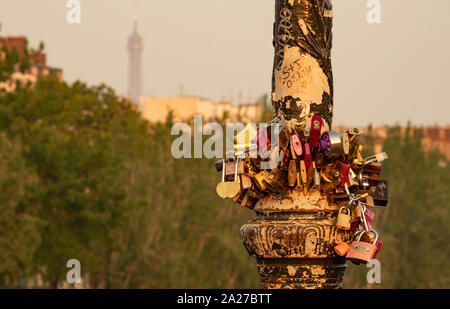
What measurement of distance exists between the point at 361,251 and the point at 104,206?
44.4 m

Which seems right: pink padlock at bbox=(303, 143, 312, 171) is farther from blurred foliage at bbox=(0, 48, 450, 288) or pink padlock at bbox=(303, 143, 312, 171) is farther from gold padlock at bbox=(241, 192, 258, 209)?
blurred foliage at bbox=(0, 48, 450, 288)

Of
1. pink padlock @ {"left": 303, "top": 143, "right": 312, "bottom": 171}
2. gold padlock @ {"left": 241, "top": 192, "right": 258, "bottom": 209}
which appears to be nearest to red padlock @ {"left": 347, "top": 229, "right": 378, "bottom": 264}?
pink padlock @ {"left": 303, "top": 143, "right": 312, "bottom": 171}

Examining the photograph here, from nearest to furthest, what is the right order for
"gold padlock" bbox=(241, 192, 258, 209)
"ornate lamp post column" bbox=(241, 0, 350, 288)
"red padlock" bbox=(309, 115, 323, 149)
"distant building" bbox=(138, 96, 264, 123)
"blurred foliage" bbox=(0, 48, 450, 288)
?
1. "ornate lamp post column" bbox=(241, 0, 350, 288)
2. "red padlock" bbox=(309, 115, 323, 149)
3. "gold padlock" bbox=(241, 192, 258, 209)
4. "blurred foliage" bbox=(0, 48, 450, 288)
5. "distant building" bbox=(138, 96, 264, 123)

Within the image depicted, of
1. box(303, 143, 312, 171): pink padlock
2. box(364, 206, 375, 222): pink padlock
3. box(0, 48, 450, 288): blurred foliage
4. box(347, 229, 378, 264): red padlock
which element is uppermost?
box(303, 143, 312, 171): pink padlock

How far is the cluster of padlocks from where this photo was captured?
250 inches

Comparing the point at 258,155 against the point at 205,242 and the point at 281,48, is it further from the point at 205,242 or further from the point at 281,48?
the point at 205,242

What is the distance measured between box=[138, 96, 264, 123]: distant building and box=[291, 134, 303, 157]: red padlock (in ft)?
182

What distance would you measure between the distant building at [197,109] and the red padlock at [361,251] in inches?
2179

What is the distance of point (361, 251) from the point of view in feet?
20.9

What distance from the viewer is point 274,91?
6.62 m

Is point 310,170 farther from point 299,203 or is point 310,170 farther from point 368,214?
point 368,214

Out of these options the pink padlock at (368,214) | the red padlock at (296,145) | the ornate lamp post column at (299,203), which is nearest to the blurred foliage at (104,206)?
the pink padlock at (368,214)

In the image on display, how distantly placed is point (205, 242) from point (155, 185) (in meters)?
4.13

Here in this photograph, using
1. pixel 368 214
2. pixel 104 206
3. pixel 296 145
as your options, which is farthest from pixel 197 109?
pixel 296 145
